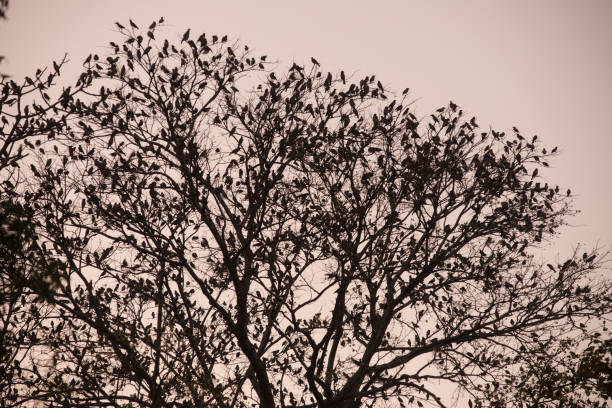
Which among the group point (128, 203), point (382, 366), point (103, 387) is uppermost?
point (128, 203)

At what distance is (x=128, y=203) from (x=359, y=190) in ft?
15.1

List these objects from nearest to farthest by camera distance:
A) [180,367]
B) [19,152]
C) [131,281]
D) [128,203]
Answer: [19,152]
[180,367]
[128,203]
[131,281]

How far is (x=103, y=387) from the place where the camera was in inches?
448

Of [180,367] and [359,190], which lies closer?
[180,367]

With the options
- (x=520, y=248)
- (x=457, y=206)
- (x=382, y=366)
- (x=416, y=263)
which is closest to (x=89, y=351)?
(x=382, y=366)

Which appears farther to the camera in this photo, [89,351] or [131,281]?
[131,281]

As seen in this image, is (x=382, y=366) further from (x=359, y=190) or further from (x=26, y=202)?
(x=26, y=202)

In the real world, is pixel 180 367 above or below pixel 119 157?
below

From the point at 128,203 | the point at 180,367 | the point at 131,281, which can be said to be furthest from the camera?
the point at 131,281

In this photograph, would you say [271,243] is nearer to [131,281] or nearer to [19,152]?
[131,281]

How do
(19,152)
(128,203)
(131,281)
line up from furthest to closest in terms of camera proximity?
(131,281) < (128,203) < (19,152)

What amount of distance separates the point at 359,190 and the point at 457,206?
6.83ft

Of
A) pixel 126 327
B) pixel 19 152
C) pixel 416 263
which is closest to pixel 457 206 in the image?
pixel 416 263

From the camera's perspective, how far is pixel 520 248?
1201 cm
